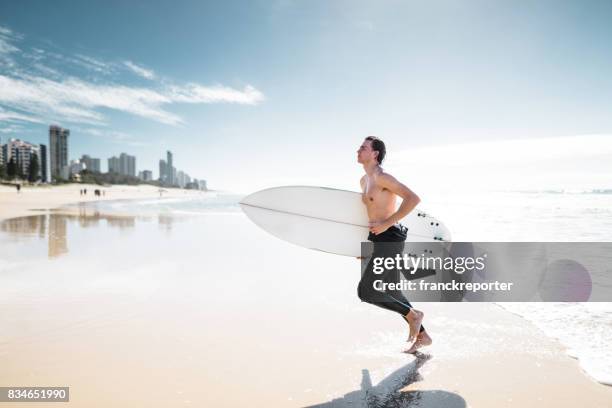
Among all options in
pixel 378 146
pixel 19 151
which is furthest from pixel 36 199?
pixel 19 151

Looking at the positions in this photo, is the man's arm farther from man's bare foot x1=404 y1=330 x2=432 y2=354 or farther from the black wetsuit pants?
man's bare foot x1=404 y1=330 x2=432 y2=354

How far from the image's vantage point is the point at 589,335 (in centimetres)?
361

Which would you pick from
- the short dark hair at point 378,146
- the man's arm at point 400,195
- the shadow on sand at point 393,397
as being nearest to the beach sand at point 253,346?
the shadow on sand at point 393,397

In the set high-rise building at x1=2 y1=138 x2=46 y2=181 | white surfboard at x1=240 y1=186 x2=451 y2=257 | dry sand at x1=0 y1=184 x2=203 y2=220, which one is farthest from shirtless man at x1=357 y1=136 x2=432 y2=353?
high-rise building at x1=2 y1=138 x2=46 y2=181

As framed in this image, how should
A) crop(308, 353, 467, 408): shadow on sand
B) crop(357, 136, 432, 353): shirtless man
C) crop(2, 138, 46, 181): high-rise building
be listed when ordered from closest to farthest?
crop(308, 353, 467, 408): shadow on sand, crop(357, 136, 432, 353): shirtless man, crop(2, 138, 46, 181): high-rise building

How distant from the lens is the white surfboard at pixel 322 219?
12.9 feet

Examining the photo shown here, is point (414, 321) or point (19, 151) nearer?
point (414, 321)

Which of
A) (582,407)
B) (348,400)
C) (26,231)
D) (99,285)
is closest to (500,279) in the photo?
(582,407)

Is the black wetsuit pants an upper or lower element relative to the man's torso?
lower

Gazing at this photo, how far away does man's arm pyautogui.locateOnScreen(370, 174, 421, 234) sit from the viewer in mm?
2910

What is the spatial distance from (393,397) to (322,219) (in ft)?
6.90

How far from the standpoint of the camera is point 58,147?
176 metres

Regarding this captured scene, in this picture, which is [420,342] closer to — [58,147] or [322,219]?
[322,219]

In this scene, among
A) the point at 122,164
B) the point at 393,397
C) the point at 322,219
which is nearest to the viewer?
the point at 393,397
